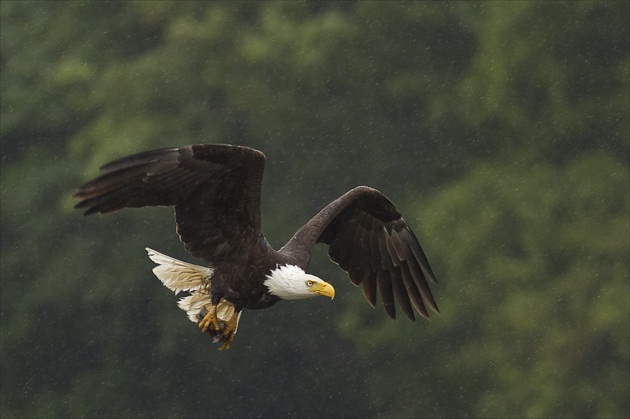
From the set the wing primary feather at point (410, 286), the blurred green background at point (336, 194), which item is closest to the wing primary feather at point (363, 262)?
the wing primary feather at point (410, 286)

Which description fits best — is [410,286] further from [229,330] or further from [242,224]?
[242,224]

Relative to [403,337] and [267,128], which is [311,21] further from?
[403,337]

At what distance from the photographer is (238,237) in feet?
32.2

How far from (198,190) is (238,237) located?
0.56m

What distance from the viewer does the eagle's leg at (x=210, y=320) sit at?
32.7 ft

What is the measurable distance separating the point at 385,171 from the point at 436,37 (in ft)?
9.20

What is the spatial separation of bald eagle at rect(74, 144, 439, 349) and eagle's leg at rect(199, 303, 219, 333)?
1 cm

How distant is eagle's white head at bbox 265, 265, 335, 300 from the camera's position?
31.8ft

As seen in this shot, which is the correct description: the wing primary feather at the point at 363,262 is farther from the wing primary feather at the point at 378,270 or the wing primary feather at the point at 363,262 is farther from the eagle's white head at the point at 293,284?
the eagle's white head at the point at 293,284

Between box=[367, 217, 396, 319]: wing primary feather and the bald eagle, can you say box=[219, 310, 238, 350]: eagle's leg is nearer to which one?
the bald eagle

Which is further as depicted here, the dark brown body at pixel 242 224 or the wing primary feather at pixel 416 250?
the wing primary feather at pixel 416 250

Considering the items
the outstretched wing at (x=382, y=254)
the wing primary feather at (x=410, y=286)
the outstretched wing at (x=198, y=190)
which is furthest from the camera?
the wing primary feather at (x=410, y=286)

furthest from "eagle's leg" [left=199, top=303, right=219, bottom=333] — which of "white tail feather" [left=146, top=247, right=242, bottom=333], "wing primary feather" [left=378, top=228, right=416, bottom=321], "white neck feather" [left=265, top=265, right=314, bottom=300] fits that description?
"wing primary feather" [left=378, top=228, right=416, bottom=321]

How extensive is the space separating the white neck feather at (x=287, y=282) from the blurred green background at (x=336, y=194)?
41.0 ft
